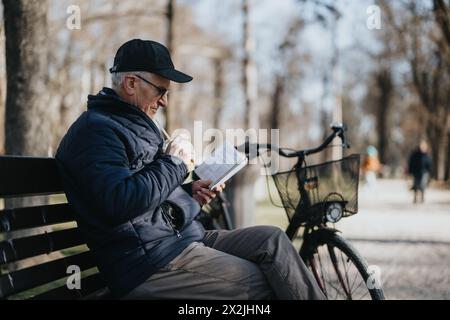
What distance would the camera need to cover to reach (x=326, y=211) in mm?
3381

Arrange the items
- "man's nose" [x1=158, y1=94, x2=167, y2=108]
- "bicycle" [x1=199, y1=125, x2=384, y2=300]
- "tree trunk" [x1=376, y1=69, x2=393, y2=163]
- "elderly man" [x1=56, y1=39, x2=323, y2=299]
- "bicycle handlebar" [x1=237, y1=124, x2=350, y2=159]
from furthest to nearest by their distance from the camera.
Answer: "tree trunk" [x1=376, y1=69, x2=393, y2=163]
"bicycle handlebar" [x1=237, y1=124, x2=350, y2=159]
"bicycle" [x1=199, y1=125, x2=384, y2=300]
"man's nose" [x1=158, y1=94, x2=167, y2=108]
"elderly man" [x1=56, y1=39, x2=323, y2=299]

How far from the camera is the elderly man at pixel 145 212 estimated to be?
2428 mm

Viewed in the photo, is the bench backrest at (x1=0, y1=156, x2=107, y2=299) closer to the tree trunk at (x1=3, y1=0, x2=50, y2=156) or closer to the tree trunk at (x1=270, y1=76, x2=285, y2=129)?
the tree trunk at (x1=3, y1=0, x2=50, y2=156)

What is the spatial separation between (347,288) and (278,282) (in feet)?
3.67

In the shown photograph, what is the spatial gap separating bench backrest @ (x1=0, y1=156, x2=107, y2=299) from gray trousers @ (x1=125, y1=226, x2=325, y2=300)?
0.37 m

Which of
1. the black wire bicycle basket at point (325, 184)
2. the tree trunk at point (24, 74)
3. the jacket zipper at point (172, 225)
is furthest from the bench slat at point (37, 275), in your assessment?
the tree trunk at point (24, 74)

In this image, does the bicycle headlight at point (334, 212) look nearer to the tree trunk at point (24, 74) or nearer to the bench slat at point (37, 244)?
the bench slat at point (37, 244)

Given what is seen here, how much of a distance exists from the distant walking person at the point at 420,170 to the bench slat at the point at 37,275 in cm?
1499

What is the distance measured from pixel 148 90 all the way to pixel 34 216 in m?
0.76

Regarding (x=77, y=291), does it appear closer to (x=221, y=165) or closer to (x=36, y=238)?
(x=36, y=238)

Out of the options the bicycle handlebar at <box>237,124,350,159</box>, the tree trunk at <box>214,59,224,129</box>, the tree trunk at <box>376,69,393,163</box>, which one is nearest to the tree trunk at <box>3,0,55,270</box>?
the bicycle handlebar at <box>237,124,350,159</box>

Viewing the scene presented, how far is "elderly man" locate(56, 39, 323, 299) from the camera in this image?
243cm

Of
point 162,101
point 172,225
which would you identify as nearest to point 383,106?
point 162,101

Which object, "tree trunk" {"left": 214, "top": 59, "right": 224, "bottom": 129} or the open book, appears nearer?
the open book
